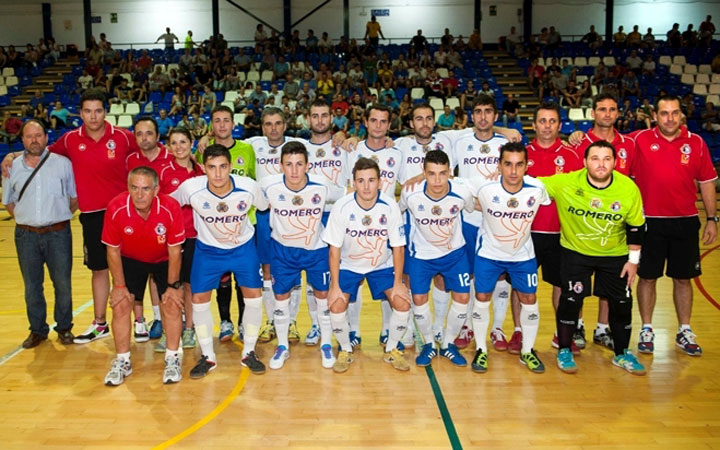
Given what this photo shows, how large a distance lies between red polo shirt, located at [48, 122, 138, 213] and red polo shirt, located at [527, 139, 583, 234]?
11.9 ft

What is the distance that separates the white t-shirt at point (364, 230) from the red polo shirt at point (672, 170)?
2.15 metres

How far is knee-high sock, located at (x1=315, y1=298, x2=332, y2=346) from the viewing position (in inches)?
210

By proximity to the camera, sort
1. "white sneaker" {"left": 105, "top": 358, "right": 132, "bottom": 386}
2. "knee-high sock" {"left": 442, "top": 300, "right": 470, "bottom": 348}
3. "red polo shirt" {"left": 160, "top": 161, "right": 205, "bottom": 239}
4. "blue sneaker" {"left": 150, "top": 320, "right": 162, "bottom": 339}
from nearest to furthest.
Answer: "white sneaker" {"left": 105, "top": 358, "right": 132, "bottom": 386} < "knee-high sock" {"left": 442, "top": 300, "right": 470, "bottom": 348} < "red polo shirt" {"left": 160, "top": 161, "right": 205, "bottom": 239} < "blue sneaker" {"left": 150, "top": 320, "right": 162, "bottom": 339}

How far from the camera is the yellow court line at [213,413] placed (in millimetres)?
4055

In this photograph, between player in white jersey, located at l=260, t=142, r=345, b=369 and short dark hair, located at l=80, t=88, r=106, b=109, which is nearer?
player in white jersey, located at l=260, t=142, r=345, b=369

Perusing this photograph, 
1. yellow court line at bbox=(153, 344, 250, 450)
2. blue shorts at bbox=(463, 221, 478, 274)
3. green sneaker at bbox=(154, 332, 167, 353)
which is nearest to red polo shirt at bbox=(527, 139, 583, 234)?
blue shorts at bbox=(463, 221, 478, 274)

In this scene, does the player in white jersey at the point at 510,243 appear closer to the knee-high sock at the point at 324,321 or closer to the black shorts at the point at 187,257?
the knee-high sock at the point at 324,321

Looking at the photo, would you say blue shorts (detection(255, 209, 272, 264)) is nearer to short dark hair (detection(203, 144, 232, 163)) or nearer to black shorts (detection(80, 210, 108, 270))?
short dark hair (detection(203, 144, 232, 163))

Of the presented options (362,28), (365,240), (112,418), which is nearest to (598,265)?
(365,240)

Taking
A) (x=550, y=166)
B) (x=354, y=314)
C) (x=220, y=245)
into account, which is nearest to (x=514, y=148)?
(x=550, y=166)

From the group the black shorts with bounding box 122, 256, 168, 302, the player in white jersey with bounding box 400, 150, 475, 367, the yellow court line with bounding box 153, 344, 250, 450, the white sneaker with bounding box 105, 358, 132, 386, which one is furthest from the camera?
the player in white jersey with bounding box 400, 150, 475, 367

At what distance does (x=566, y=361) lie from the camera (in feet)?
16.7

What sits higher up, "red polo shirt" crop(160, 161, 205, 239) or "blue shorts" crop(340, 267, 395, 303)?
"red polo shirt" crop(160, 161, 205, 239)

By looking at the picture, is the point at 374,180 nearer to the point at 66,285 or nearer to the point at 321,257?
the point at 321,257
